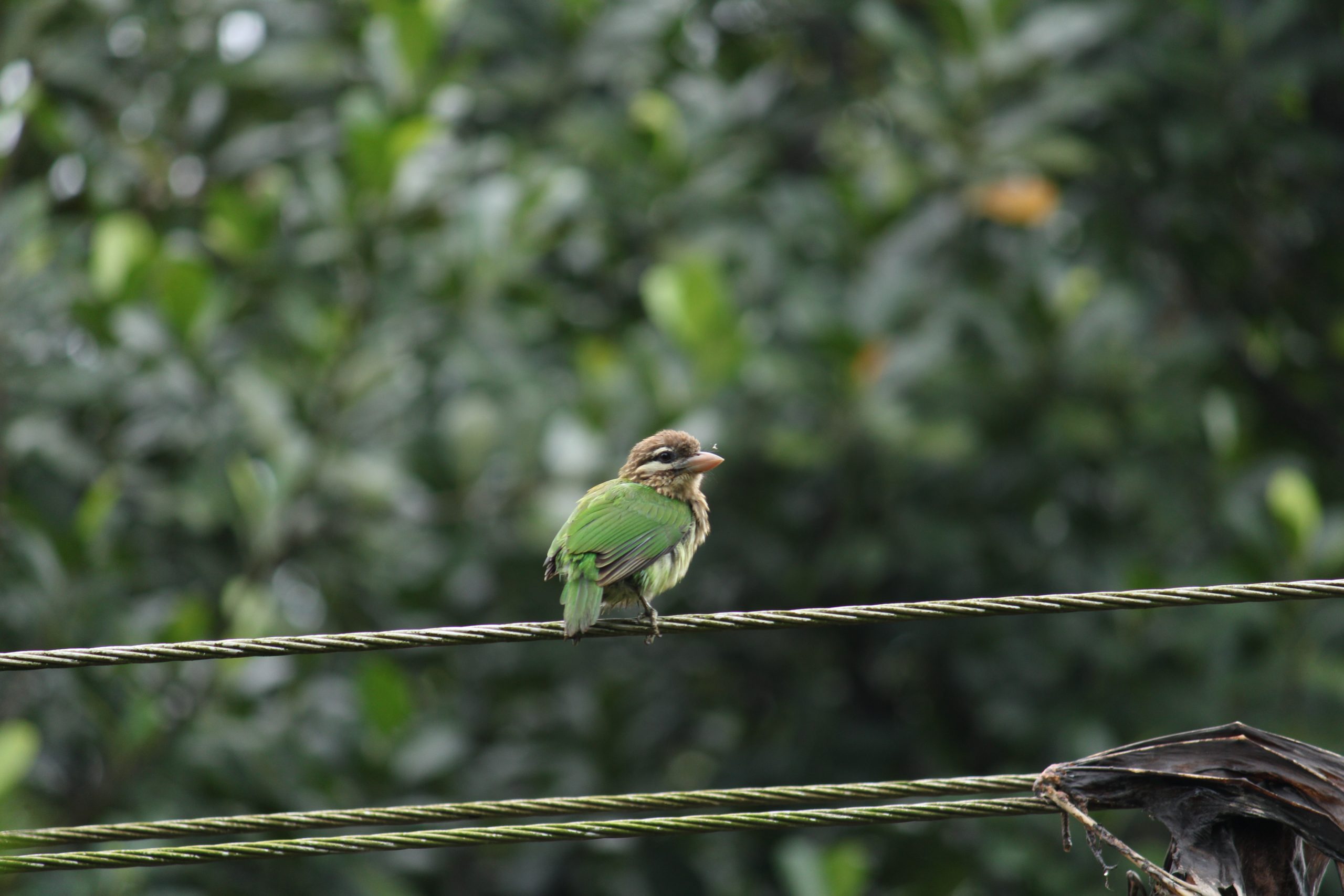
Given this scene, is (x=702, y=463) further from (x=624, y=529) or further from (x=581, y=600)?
(x=581, y=600)

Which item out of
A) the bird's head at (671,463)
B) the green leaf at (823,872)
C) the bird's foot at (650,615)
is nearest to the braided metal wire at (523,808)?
the bird's foot at (650,615)

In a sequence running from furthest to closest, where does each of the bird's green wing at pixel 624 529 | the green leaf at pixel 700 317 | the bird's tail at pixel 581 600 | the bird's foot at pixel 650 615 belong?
the green leaf at pixel 700 317, the bird's green wing at pixel 624 529, the bird's tail at pixel 581 600, the bird's foot at pixel 650 615

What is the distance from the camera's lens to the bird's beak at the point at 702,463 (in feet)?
18.8

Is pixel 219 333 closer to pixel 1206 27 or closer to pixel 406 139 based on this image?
pixel 406 139

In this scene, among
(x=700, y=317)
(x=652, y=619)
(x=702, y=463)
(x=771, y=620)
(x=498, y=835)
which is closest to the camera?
(x=498, y=835)

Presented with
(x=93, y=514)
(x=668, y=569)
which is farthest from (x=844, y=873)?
(x=93, y=514)

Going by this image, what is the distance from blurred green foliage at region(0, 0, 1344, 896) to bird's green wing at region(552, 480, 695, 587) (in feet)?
3.54

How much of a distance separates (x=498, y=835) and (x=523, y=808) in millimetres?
118

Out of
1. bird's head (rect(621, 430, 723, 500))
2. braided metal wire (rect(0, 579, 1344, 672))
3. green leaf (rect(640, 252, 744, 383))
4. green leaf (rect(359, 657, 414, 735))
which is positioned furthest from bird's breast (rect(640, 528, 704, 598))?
green leaf (rect(359, 657, 414, 735))

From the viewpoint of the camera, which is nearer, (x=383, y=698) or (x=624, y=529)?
(x=624, y=529)

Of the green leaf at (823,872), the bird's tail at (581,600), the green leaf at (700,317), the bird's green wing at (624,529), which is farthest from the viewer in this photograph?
the green leaf at (700,317)

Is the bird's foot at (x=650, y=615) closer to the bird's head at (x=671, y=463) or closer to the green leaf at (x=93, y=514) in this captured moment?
the bird's head at (x=671, y=463)

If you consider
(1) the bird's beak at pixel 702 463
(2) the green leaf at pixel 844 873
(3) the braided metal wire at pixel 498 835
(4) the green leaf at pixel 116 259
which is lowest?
(2) the green leaf at pixel 844 873

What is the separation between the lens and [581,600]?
15.5 ft
